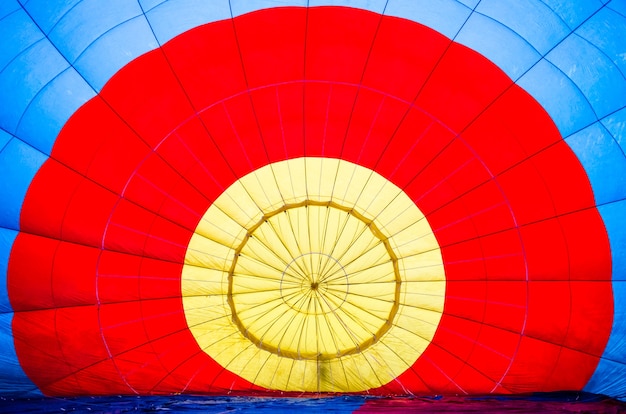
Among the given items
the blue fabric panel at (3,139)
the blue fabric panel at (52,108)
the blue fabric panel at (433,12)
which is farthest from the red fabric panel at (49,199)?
the blue fabric panel at (433,12)

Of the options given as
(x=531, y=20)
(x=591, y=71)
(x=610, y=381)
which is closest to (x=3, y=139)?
(x=531, y=20)

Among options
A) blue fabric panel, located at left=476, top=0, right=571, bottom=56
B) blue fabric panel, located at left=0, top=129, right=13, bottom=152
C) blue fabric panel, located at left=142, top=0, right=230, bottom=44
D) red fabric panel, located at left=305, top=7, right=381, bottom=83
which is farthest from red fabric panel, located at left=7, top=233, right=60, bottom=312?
blue fabric panel, located at left=476, top=0, right=571, bottom=56

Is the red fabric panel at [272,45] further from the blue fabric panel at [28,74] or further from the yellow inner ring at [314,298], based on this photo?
the blue fabric panel at [28,74]

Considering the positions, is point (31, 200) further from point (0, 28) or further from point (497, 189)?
point (497, 189)

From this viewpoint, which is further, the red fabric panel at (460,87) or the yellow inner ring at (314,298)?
the yellow inner ring at (314,298)

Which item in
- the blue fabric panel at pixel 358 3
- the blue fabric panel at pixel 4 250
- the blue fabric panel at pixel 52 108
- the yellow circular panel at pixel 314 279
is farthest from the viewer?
the yellow circular panel at pixel 314 279

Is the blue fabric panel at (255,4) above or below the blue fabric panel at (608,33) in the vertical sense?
above
